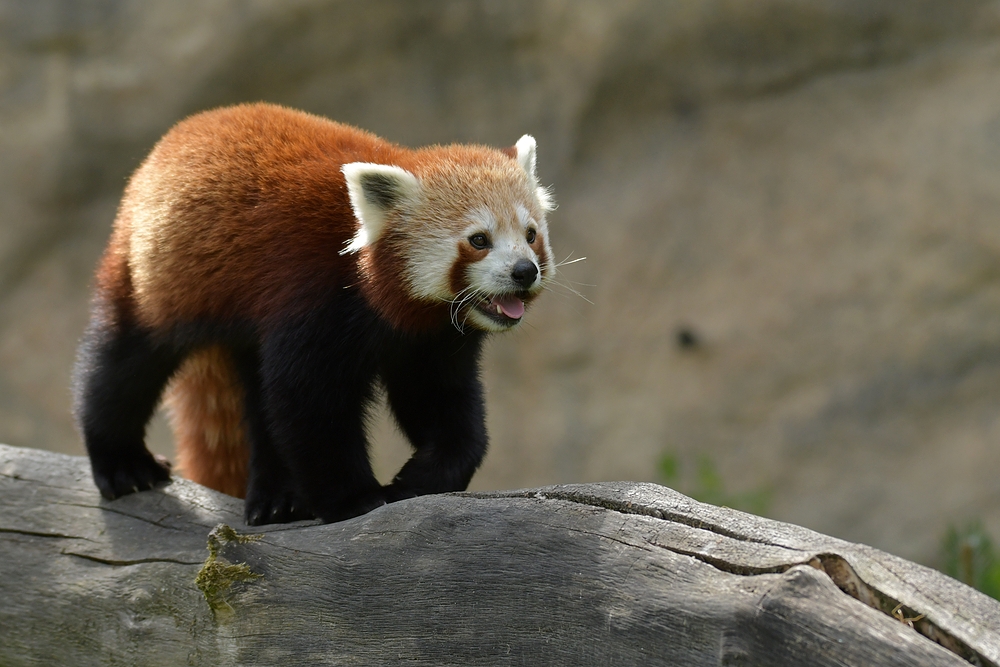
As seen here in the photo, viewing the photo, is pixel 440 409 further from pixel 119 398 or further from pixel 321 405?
pixel 119 398

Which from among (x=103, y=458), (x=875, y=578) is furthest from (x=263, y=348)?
(x=875, y=578)

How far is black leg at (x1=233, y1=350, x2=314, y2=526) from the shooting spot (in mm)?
3178

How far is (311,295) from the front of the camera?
9.89 ft

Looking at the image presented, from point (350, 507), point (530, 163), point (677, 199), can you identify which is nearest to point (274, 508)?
point (350, 507)

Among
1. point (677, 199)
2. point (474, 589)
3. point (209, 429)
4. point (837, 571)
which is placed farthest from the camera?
point (677, 199)

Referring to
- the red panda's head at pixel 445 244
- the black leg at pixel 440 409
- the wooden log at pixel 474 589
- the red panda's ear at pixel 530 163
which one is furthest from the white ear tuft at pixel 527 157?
the wooden log at pixel 474 589

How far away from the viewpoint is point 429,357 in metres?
3.33

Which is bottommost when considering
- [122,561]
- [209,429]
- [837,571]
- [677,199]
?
[122,561]

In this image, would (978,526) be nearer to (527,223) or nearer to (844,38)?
(844,38)

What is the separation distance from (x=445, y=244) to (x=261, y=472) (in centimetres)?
102

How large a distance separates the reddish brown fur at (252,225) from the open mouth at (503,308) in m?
0.14

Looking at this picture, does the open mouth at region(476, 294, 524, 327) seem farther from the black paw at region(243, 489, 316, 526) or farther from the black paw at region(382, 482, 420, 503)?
the black paw at region(243, 489, 316, 526)

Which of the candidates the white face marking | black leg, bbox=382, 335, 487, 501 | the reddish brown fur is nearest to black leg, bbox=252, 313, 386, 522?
the reddish brown fur

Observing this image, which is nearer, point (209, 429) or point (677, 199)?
point (209, 429)
